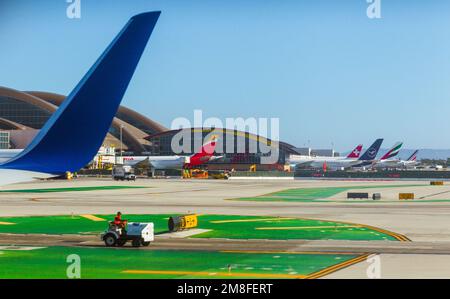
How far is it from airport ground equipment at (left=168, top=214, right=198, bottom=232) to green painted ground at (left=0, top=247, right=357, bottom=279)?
8.13 meters

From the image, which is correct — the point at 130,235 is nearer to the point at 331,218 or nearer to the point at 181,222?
the point at 181,222

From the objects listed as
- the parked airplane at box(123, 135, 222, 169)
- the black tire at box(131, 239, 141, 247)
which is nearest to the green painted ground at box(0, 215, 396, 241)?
the black tire at box(131, 239, 141, 247)

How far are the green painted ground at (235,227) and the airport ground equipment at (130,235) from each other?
5.32 meters

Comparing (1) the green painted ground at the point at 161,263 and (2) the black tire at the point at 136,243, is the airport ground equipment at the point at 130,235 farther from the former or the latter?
(1) the green painted ground at the point at 161,263

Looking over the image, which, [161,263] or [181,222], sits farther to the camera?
[181,222]

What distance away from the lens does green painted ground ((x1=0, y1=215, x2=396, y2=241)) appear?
38.2 metres

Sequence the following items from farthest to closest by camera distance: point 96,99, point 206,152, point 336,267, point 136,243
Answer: point 206,152, point 136,243, point 336,267, point 96,99

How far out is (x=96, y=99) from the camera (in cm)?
1255

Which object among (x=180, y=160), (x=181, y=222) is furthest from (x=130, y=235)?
(x=180, y=160)

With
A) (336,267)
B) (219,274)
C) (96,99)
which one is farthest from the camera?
(336,267)

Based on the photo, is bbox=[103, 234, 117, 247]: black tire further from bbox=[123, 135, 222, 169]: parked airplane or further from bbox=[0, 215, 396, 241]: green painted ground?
bbox=[123, 135, 222, 169]: parked airplane

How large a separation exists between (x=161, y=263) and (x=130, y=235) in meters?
5.76
